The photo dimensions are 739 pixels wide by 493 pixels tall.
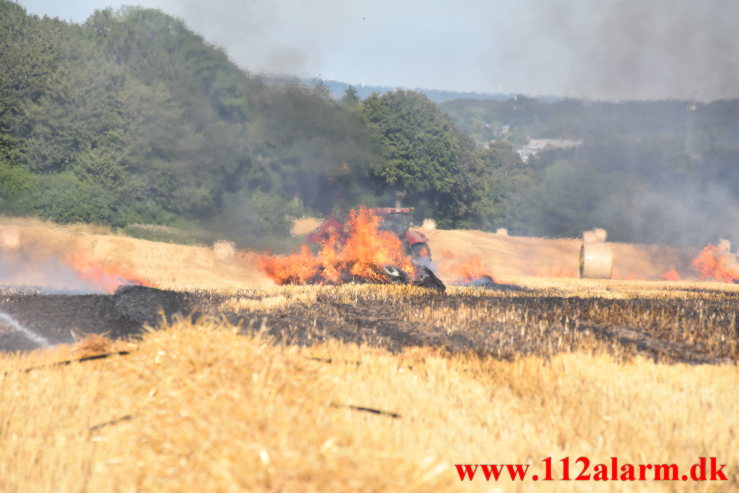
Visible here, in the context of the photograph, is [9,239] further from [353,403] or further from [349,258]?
[353,403]

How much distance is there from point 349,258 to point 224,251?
9.57 meters

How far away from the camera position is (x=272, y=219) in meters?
44.4

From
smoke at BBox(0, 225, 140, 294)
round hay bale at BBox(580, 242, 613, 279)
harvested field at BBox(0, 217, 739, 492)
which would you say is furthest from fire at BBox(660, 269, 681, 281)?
harvested field at BBox(0, 217, 739, 492)

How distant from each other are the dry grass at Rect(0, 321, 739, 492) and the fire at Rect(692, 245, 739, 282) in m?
31.4

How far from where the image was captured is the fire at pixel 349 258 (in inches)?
897

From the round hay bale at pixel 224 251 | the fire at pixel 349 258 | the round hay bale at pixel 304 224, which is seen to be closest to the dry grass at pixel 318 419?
the fire at pixel 349 258

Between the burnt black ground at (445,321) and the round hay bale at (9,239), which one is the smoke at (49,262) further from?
the burnt black ground at (445,321)

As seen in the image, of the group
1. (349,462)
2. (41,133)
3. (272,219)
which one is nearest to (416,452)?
(349,462)

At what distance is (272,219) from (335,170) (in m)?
6.36

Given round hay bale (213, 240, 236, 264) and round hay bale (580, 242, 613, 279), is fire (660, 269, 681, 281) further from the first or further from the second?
round hay bale (213, 240, 236, 264)

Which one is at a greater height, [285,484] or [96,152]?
[96,152]

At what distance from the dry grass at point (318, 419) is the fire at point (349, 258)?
13.7 metres

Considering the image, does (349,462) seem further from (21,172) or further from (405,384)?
(21,172)

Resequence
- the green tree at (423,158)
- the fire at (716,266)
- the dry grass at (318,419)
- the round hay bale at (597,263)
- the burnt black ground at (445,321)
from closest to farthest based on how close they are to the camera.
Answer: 1. the dry grass at (318,419)
2. the burnt black ground at (445,321)
3. the round hay bale at (597,263)
4. the fire at (716,266)
5. the green tree at (423,158)
